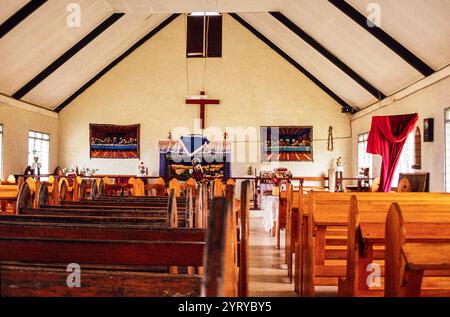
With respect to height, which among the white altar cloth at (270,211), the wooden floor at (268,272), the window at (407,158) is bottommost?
the wooden floor at (268,272)

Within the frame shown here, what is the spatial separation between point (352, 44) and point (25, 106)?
26.4 feet

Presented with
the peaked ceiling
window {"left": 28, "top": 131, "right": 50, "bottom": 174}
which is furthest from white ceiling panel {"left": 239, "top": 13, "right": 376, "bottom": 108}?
window {"left": 28, "top": 131, "right": 50, "bottom": 174}

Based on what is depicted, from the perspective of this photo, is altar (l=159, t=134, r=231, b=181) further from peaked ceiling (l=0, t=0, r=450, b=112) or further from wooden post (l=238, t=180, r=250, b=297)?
wooden post (l=238, t=180, r=250, b=297)

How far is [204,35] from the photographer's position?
42.9 ft

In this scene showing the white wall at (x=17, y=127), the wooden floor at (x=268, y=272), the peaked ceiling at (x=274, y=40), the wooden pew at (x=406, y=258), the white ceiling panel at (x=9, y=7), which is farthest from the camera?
the white wall at (x=17, y=127)

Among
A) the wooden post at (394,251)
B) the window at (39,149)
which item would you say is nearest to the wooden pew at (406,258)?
the wooden post at (394,251)

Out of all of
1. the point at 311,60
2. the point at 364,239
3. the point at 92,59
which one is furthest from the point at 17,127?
the point at 364,239

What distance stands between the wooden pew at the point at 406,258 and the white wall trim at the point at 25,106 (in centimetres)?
1030

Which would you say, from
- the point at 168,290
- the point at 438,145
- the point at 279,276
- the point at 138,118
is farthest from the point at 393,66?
the point at 168,290

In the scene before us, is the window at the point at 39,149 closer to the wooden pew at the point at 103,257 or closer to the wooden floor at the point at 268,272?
the wooden floor at the point at 268,272

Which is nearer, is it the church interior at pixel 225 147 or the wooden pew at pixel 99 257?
the wooden pew at pixel 99 257

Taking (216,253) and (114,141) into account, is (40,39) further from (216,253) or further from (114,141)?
(216,253)

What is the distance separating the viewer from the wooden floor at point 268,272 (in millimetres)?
4059

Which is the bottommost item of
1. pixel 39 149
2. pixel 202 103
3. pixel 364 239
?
pixel 364 239
